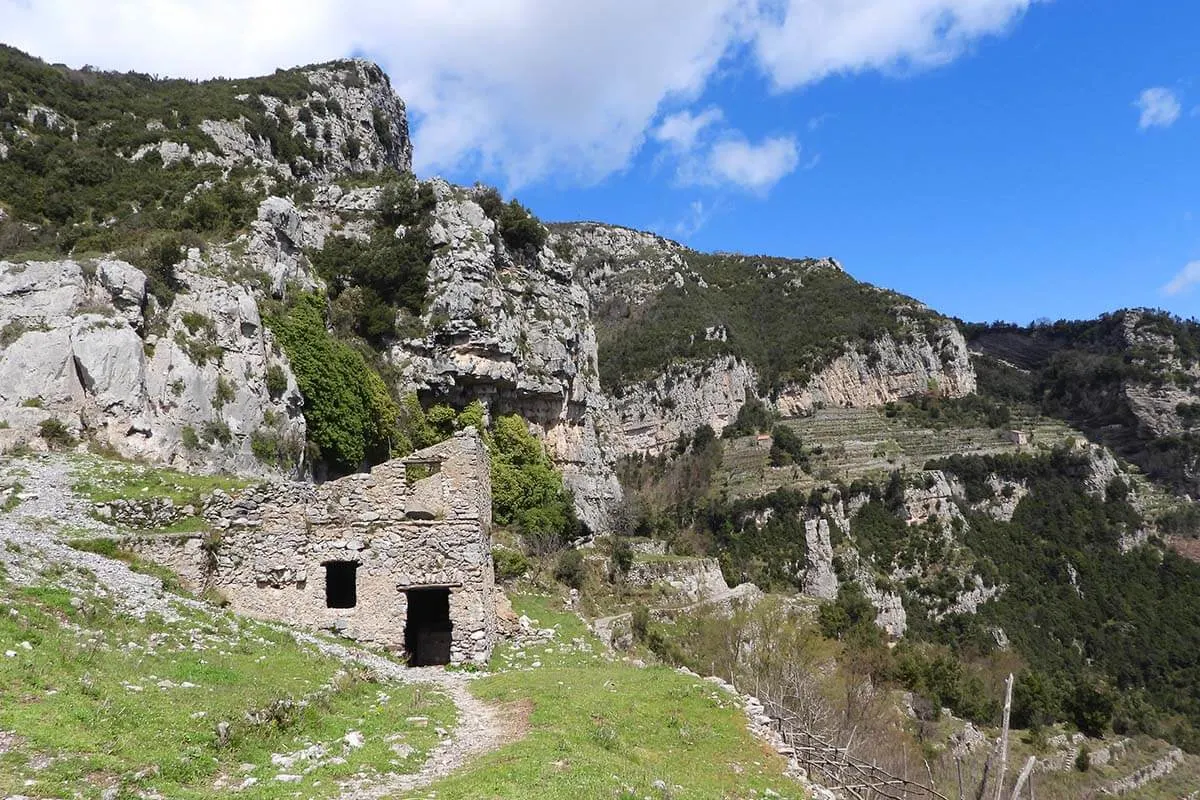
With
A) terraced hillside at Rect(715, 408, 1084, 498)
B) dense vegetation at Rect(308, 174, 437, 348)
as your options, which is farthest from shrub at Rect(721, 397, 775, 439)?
dense vegetation at Rect(308, 174, 437, 348)

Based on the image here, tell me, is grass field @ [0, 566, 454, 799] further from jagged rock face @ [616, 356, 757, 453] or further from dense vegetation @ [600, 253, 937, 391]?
dense vegetation @ [600, 253, 937, 391]

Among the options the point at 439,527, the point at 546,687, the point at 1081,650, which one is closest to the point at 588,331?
the point at 439,527

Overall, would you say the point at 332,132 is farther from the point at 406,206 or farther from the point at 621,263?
the point at 621,263

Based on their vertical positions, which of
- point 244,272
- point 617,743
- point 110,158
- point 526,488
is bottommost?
point 617,743

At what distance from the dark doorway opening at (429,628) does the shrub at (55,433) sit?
11898 millimetres

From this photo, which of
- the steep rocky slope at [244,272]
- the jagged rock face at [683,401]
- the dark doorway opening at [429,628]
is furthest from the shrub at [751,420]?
the dark doorway opening at [429,628]

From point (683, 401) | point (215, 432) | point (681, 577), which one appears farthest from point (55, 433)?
point (683, 401)

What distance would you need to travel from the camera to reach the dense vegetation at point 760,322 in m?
131

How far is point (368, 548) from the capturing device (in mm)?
17781

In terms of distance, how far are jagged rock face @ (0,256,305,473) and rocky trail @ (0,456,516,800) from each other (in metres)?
4.72

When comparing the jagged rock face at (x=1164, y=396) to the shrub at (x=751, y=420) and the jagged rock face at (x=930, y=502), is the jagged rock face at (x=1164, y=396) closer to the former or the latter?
the jagged rock face at (x=930, y=502)

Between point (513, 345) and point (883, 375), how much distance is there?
331ft

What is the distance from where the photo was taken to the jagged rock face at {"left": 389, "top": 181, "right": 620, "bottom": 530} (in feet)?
149

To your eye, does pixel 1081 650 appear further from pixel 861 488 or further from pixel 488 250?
pixel 488 250
